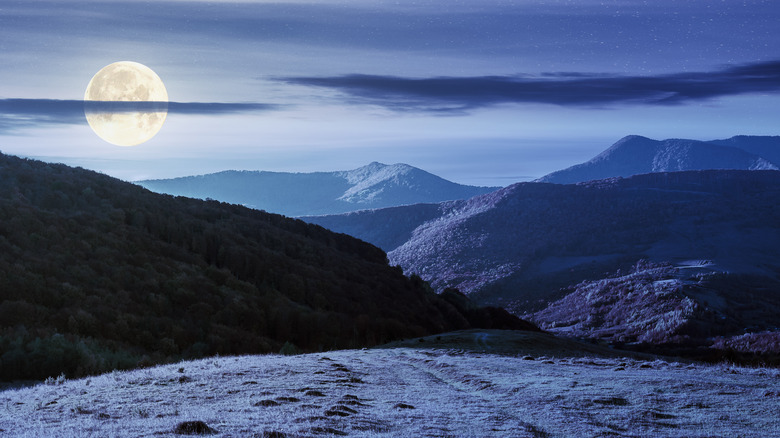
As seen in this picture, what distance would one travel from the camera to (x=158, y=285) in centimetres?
3581

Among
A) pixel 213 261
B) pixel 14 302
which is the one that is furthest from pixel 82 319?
pixel 213 261

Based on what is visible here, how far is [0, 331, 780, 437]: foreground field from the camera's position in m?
11.3

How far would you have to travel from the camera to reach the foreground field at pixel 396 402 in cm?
1132

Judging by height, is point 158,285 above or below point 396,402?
below

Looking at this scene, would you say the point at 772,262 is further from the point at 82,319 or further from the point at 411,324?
the point at 82,319

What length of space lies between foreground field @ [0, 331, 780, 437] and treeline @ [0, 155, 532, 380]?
7.33m

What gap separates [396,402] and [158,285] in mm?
24793

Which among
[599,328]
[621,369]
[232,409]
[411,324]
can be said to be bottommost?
[599,328]

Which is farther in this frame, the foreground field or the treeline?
the treeline

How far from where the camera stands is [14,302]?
27047 millimetres

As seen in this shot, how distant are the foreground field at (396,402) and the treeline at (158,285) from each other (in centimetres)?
733

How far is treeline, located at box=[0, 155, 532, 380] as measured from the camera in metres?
27.0

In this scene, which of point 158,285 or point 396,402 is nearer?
point 396,402

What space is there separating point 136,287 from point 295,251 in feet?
76.3
